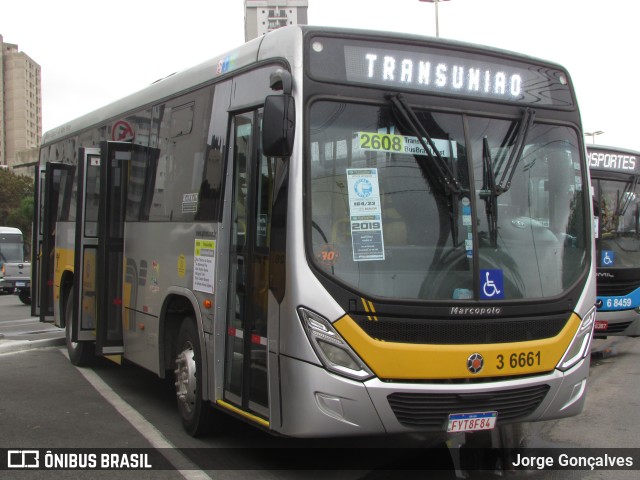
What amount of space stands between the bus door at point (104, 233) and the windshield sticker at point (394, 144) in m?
3.96

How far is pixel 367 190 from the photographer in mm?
4887

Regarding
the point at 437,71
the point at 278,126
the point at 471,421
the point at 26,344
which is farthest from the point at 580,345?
the point at 26,344

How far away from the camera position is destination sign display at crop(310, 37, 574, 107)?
501 centimetres


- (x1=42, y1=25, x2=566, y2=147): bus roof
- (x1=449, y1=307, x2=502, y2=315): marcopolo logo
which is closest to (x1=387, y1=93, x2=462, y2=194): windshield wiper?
(x1=42, y1=25, x2=566, y2=147): bus roof

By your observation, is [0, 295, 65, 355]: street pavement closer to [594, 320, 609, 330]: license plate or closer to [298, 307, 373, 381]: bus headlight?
[298, 307, 373, 381]: bus headlight

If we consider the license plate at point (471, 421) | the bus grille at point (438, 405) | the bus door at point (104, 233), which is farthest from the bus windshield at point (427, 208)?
the bus door at point (104, 233)

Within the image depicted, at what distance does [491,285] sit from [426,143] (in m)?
1.08

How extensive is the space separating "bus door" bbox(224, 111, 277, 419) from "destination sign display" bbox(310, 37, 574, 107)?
2.61 ft

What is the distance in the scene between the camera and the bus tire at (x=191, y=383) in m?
6.12

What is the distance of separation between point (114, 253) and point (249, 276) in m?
3.20

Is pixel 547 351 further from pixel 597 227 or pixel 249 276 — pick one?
pixel 597 227

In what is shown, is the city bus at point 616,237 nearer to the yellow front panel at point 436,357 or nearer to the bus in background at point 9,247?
the yellow front panel at point 436,357

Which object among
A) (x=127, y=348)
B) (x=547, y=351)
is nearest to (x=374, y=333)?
(x=547, y=351)

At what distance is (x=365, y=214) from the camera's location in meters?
4.85
